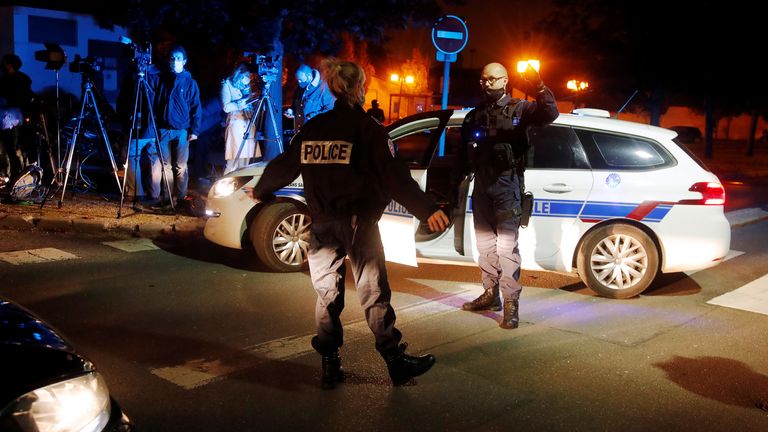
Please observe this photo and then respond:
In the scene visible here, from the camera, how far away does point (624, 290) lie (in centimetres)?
662

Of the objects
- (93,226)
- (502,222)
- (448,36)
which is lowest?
(93,226)

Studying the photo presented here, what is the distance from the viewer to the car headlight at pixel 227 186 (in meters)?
7.30

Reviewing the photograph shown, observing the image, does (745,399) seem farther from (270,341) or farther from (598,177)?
(270,341)

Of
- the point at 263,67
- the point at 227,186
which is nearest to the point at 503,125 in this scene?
the point at 227,186

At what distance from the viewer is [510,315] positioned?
571 cm

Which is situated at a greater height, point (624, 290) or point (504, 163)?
point (504, 163)

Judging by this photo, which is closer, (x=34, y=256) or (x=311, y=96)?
(x=34, y=256)

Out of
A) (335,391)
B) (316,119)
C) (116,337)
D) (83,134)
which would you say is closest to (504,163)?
(316,119)

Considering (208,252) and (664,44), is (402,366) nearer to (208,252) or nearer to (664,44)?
(208,252)

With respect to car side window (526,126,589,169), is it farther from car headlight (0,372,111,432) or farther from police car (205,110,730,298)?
car headlight (0,372,111,432)

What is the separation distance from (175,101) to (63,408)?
7695mm

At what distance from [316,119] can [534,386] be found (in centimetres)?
203

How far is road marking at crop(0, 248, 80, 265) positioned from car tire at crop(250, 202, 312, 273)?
6.75ft

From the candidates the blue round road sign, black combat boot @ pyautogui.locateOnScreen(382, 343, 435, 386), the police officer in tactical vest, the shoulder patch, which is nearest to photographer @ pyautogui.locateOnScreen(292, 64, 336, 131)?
the blue round road sign
